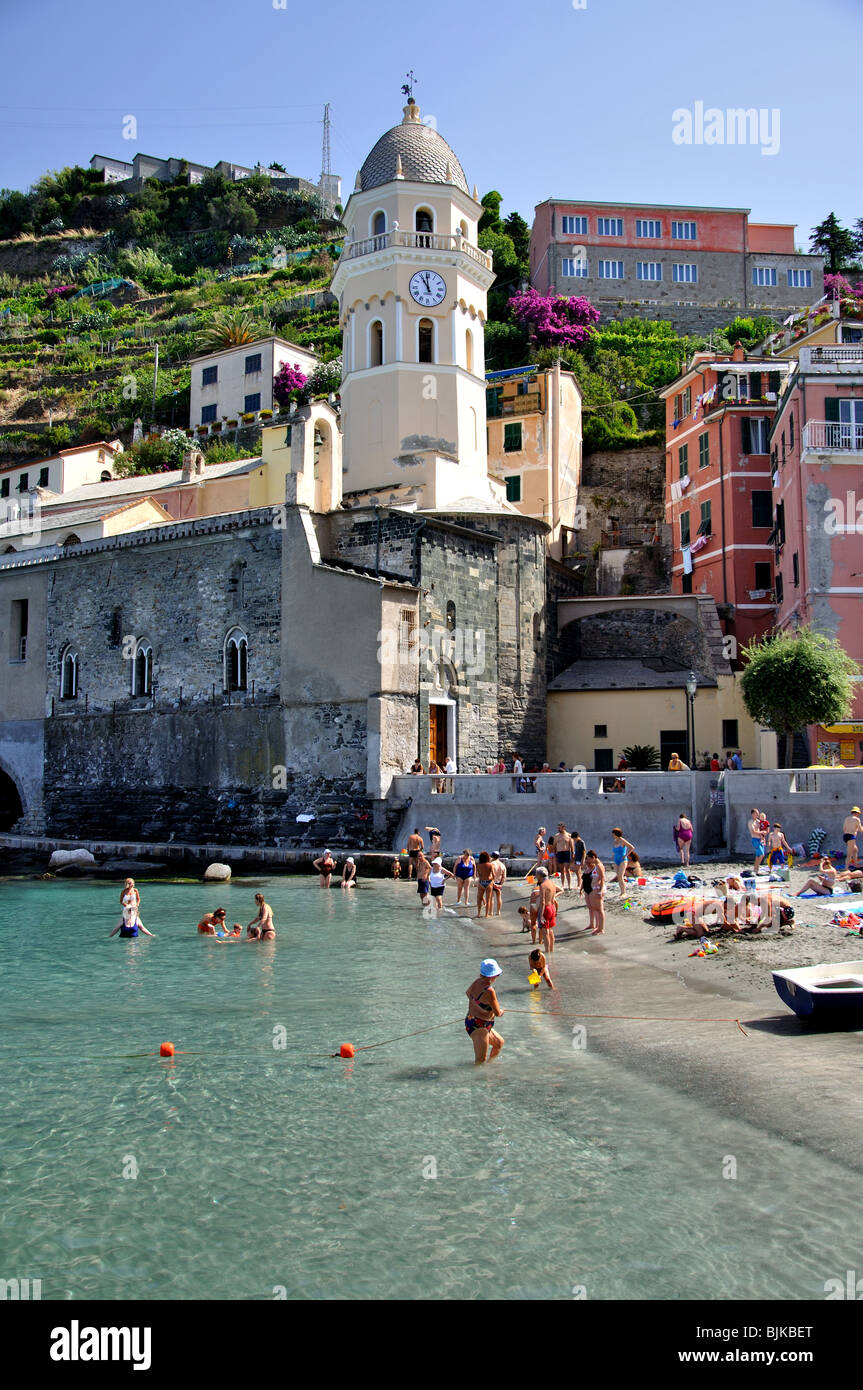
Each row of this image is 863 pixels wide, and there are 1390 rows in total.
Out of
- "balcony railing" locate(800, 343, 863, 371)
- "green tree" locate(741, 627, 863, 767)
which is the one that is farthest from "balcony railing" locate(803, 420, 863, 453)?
"green tree" locate(741, 627, 863, 767)

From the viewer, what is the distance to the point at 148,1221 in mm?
8320

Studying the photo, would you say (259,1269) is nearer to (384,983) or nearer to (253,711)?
(384,983)

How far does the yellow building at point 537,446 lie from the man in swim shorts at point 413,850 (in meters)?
19.1

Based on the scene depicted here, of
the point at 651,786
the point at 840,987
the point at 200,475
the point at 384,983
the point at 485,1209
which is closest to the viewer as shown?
the point at 485,1209

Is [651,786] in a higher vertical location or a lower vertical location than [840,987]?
higher

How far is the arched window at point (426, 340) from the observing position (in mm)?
36094

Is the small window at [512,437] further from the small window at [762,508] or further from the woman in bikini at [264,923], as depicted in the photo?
the woman in bikini at [264,923]

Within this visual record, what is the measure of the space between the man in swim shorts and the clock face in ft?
59.5

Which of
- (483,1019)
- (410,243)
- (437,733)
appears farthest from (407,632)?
(483,1019)

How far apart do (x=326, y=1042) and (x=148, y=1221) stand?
4600 millimetres

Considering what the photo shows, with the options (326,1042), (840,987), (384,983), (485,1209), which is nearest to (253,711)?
Answer: (384,983)

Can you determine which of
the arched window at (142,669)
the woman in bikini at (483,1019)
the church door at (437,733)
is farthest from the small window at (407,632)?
the woman in bikini at (483,1019)

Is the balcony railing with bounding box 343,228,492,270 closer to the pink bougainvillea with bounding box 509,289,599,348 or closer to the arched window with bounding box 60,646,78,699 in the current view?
the arched window with bounding box 60,646,78,699
